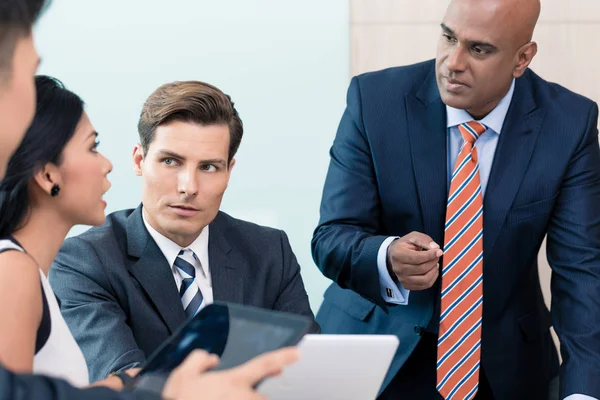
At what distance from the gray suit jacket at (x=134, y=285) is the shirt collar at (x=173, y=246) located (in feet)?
0.05

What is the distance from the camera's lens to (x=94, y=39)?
391cm

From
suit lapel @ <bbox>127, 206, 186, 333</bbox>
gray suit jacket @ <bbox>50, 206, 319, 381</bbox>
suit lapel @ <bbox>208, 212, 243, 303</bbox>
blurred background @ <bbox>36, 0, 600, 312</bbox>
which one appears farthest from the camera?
blurred background @ <bbox>36, 0, 600, 312</bbox>

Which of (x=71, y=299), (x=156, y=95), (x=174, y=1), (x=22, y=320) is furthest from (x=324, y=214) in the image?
(x=174, y=1)

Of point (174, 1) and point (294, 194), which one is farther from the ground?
point (174, 1)

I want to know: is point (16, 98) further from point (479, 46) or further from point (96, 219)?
point (479, 46)

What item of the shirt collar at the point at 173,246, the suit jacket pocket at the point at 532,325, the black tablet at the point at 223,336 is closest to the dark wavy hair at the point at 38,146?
the black tablet at the point at 223,336

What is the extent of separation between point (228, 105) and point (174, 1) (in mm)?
1432

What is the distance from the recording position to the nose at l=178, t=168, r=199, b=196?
2393 mm

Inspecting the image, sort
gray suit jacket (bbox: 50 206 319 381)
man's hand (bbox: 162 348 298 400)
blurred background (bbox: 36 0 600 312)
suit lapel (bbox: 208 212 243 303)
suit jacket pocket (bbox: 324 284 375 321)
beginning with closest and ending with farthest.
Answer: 1. man's hand (bbox: 162 348 298 400)
2. gray suit jacket (bbox: 50 206 319 381)
3. suit lapel (bbox: 208 212 243 303)
4. suit jacket pocket (bbox: 324 284 375 321)
5. blurred background (bbox: 36 0 600 312)

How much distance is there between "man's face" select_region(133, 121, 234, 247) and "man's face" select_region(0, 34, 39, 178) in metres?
1.12

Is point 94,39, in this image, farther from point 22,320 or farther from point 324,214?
point 22,320

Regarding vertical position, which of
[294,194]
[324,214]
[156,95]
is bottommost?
[294,194]

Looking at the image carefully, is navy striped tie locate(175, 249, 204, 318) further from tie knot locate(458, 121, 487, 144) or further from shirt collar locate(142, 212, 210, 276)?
tie knot locate(458, 121, 487, 144)

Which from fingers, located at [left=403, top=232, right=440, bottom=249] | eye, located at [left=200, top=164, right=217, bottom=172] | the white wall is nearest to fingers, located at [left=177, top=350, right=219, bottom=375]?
fingers, located at [left=403, top=232, right=440, bottom=249]
